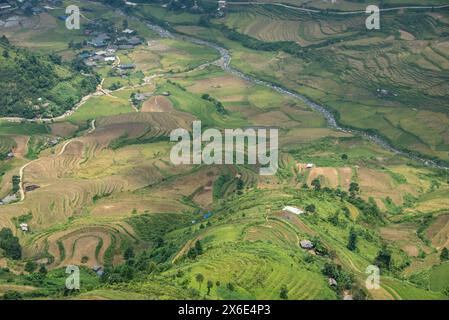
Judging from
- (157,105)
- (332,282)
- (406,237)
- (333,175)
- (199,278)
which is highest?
(199,278)

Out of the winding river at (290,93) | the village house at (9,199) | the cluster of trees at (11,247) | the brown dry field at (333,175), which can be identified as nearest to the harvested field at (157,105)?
the winding river at (290,93)

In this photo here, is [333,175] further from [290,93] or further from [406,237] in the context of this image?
[290,93]

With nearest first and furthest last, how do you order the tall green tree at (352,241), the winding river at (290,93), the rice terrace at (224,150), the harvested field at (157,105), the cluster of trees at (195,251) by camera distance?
1. the rice terrace at (224,150)
2. the cluster of trees at (195,251)
3. the tall green tree at (352,241)
4. the winding river at (290,93)
5. the harvested field at (157,105)

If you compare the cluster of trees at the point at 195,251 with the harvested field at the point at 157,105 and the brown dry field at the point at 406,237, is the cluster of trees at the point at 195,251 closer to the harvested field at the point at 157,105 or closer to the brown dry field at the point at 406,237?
the brown dry field at the point at 406,237

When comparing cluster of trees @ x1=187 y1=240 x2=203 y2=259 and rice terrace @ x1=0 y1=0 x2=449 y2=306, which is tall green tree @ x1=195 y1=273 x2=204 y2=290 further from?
cluster of trees @ x1=187 y1=240 x2=203 y2=259

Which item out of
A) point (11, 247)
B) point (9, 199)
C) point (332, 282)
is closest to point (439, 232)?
point (332, 282)

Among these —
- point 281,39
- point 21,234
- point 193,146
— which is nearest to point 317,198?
point 193,146

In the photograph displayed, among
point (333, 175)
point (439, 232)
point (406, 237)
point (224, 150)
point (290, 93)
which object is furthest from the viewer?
point (290, 93)

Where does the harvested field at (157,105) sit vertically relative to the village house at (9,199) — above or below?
above
